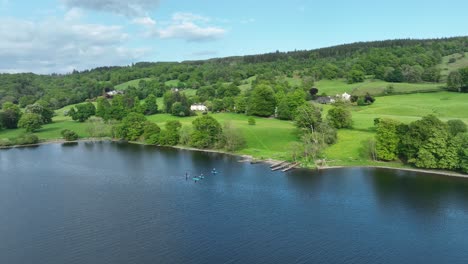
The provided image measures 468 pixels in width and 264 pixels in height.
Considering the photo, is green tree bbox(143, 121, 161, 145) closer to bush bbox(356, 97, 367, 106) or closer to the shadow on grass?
the shadow on grass

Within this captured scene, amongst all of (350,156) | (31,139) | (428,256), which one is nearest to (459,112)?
(350,156)

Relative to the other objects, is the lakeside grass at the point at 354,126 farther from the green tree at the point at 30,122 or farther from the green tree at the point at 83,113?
the green tree at the point at 83,113

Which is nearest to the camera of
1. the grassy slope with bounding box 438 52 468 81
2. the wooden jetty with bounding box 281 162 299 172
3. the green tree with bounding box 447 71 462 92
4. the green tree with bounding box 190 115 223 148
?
the wooden jetty with bounding box 281 162 299 172

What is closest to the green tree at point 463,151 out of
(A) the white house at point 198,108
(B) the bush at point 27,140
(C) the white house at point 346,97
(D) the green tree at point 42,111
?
(C) the white house at point 346,97

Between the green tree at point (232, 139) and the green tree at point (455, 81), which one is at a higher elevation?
the green tree at point (455, 81)

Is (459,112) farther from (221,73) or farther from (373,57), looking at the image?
(221,73)

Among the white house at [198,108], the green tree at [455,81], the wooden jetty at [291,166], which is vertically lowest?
the wooden jetty at [291,166]

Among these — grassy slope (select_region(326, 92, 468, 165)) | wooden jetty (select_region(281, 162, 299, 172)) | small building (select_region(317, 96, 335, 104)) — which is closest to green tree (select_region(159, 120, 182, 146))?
wooden jetty (select_region(281, 162, 299, 172))
